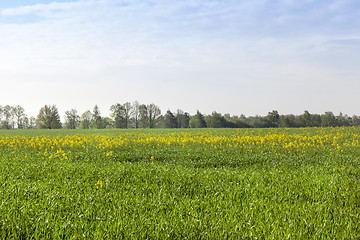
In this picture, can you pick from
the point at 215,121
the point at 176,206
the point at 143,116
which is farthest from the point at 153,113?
the point at 176,206

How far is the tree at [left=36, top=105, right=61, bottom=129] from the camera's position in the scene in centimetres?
8875

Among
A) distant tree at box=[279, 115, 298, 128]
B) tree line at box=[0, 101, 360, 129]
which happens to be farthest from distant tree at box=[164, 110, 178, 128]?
distant tree at box=[279, 115, 298, 128]

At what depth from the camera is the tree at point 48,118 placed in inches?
3494

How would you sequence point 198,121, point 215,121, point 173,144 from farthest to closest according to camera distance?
point 198,121, point 215,121, point 173,144

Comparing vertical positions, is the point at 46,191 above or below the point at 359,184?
above

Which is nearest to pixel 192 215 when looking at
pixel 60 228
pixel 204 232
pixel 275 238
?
pixel 204 232

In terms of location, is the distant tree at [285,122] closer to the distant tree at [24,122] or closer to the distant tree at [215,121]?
the distant tree at [215,121]

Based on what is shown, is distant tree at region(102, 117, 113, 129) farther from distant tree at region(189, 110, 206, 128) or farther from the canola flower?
the canola flower

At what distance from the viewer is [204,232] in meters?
4.39

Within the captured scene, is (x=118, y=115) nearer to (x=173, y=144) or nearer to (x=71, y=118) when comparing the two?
(x=71, y=118)

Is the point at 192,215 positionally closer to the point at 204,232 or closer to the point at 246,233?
the point at 204,232

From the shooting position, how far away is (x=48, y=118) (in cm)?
8894

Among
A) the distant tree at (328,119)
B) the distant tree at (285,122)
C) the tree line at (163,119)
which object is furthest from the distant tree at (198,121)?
the distant tree at (328,119)

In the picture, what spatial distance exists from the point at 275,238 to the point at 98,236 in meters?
2.96
